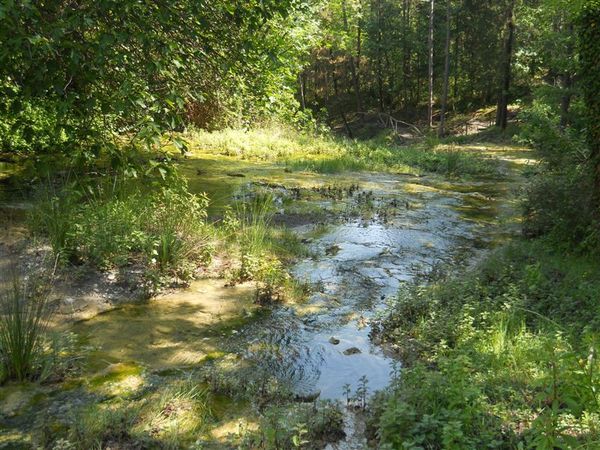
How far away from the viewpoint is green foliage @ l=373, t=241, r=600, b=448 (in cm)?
304

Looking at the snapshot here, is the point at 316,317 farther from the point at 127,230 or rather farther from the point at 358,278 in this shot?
the point at 127,230

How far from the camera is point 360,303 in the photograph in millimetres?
6242

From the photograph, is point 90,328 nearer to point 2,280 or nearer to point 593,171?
point 2,280

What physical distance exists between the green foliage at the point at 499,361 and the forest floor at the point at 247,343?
0.44m

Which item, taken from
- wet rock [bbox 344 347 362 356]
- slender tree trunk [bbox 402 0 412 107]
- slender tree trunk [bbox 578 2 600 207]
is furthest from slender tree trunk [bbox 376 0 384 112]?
wet rock [bbox 344 347 362 356]

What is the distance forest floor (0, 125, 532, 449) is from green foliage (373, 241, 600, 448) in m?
0.44

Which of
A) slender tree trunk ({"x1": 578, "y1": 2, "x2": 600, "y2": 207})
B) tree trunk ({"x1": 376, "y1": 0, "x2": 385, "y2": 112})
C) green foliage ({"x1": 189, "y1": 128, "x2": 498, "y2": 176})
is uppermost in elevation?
tree trunk ({"x1": 376, "y1": 0, "x2": 385, "y2": 112})

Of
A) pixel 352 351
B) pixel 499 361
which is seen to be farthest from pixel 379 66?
pixel 499 361

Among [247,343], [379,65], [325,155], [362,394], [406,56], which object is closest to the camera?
[362,394]

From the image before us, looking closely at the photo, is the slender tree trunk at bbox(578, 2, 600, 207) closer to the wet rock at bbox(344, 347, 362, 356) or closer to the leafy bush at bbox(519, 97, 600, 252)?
the leafy bush at bbox(519, 97, 600, 252)

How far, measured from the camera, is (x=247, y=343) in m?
5.06

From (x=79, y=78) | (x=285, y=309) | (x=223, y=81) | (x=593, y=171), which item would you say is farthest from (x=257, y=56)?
(x=593, y=171)

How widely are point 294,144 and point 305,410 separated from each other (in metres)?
16.7

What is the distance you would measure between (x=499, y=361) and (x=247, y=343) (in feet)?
7.51
